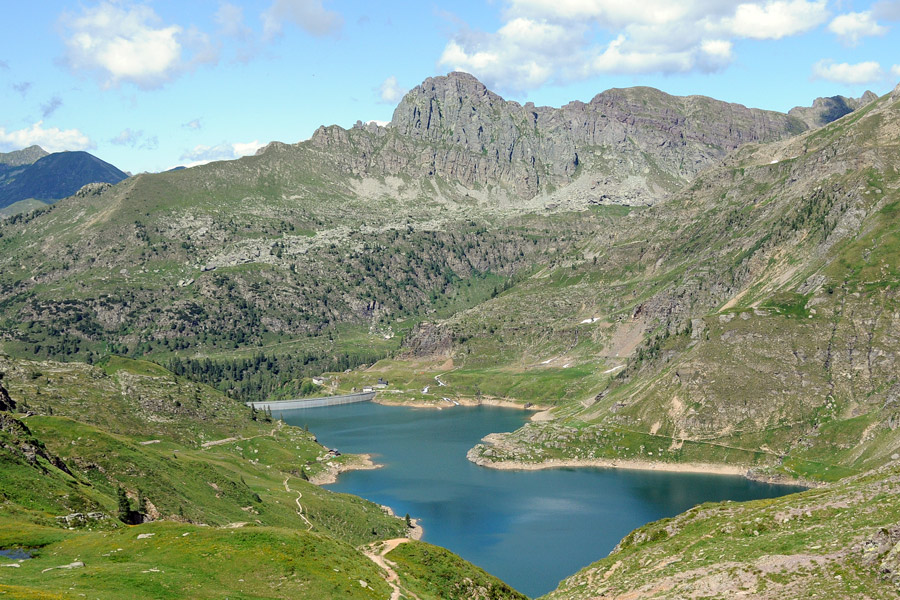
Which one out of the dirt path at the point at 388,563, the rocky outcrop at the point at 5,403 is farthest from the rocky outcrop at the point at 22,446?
the dirt path at the point at 388,563

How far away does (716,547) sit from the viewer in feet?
223

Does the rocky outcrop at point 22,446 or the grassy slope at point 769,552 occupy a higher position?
the rocky outcrop at point 22,446

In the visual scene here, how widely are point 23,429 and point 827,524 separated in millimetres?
94883

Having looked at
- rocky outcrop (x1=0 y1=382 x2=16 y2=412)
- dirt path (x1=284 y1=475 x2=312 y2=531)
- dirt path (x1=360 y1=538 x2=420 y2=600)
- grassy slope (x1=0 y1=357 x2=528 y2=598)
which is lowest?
dirt path (x1=284 y1=475 x2=312 y2=531)

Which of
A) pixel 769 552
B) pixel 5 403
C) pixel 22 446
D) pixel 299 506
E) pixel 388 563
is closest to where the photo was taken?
pixel 769 552

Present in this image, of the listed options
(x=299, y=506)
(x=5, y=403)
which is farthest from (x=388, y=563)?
(x=5, y=403)

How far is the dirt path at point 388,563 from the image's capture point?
68.6 m

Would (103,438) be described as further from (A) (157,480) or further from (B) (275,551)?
(B) (275,551)

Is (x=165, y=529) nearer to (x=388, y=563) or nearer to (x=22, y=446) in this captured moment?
(x=388, y=563)

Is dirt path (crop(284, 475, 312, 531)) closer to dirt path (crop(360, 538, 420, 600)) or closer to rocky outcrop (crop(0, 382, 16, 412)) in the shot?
dirt path (crop(360, 538, 420, 600))

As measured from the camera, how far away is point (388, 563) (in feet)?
261

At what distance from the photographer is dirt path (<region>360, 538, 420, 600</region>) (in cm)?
6862

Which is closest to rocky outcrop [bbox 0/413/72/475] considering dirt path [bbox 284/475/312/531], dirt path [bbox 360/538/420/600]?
dirt path [bbox 284/475/312/531]

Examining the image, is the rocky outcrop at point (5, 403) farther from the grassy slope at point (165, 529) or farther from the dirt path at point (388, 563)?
the dirt path at point (388, 563)
